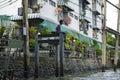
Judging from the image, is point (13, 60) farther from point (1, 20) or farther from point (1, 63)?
point (1, 20)

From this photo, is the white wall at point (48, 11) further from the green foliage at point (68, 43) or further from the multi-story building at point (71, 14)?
the green foliage at point (68, 43)

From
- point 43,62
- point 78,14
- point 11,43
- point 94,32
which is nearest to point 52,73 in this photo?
point 43,62

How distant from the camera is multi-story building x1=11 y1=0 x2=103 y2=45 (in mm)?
36156

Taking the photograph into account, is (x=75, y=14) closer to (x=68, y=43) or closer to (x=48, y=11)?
(x=48, y=11)

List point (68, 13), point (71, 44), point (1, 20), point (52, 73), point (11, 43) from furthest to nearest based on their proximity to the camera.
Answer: point (68, 13) < point (71, 44) < point (1, 20) < point (52, 73) < point (11, 43)

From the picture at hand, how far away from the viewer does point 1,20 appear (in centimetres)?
3162

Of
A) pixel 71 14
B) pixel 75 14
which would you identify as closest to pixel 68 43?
pixel 71 14

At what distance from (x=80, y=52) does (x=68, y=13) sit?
1068 cm

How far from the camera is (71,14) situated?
1912 inches

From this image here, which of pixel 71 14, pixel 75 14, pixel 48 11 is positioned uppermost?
pixel 75 14

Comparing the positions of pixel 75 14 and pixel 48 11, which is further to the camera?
pixel 75 14

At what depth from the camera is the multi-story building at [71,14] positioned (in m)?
36.2

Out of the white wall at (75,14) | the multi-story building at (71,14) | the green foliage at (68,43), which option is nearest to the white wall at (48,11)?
the multi-story building at (71,14)

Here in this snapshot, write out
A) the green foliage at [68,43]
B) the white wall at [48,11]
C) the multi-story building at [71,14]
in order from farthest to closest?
the white wall at [48,11] → the multi-story building at [71,14] → the green foliage at [68,43]
